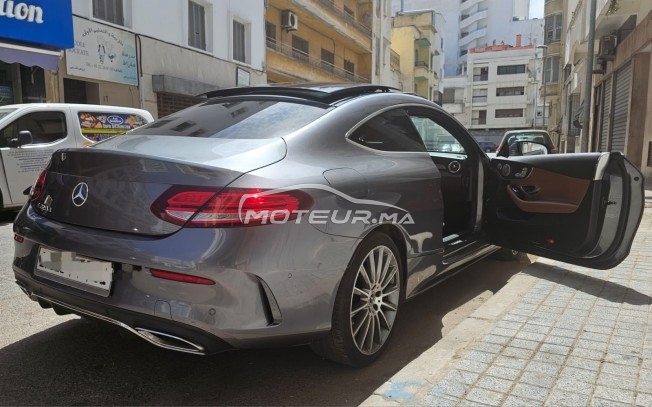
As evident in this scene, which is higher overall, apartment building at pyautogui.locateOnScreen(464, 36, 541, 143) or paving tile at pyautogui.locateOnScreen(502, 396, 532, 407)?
apartment building at pyautogui.locateOnScreen(464, 36, 541, 143)

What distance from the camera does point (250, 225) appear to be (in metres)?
2.24

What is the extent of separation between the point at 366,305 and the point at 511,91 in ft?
236

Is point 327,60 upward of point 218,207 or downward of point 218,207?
upward

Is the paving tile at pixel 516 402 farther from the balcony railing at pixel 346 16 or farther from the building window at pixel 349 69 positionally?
the building window at pixel 349 69

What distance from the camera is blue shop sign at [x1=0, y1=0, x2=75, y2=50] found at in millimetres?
11016

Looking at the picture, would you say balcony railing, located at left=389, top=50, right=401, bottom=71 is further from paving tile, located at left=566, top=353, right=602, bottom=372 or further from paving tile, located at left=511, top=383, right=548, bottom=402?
paving tile, located at left=511, top=383, right=548, bottom=402

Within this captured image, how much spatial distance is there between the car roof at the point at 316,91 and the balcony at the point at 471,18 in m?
86.3

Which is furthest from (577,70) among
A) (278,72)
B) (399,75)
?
(399,75)

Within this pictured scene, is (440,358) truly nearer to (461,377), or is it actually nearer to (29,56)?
(461,377)

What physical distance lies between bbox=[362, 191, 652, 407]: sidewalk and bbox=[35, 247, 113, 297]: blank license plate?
4.49 ft

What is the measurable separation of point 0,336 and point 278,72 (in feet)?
65.1

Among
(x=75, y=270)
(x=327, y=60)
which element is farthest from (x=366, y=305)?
(x=327, y=60)

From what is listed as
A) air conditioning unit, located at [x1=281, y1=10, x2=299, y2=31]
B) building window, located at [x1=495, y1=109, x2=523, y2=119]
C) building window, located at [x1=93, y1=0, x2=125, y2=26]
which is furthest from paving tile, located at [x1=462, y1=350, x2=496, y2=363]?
building window, located at [x1=495, y1=109, x2=523, y2=119]

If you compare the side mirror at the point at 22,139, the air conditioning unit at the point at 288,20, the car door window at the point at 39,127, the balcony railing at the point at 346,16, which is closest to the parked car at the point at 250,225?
the side mirror at the point at 22,139
